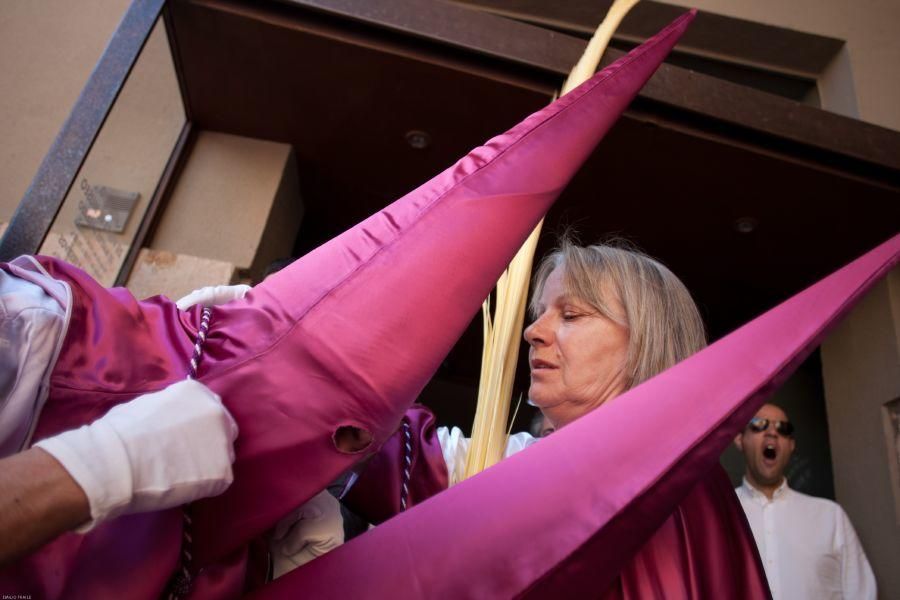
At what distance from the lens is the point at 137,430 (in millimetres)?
412

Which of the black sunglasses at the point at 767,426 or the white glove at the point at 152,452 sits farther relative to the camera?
the black sunglasses at the point at 767,426

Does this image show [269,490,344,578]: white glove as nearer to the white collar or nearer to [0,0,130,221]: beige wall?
[0,0,130,221]: beige wall

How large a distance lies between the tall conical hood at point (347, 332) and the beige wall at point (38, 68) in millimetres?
1637

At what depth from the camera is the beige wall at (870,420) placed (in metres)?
1.81

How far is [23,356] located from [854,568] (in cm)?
204

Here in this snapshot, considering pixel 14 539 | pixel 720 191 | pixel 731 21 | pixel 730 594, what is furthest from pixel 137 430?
pixel 731 21

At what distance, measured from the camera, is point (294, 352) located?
50cm

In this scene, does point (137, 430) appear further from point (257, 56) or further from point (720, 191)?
point (720, 191)

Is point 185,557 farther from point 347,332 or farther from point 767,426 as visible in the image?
point 767,426

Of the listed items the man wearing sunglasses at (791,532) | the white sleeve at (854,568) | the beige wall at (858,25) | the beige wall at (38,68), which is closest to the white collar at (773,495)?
the man wearing sunglasses at (791,532)

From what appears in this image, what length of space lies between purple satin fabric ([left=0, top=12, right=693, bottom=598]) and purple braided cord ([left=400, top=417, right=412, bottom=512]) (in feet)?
0.77

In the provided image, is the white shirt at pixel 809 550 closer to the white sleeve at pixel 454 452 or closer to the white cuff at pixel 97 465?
the white sleeve at pixel 454 452

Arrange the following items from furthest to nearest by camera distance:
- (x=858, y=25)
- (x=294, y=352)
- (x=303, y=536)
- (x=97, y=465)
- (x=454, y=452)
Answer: (x=858, y=25)
(x=454, y=452)
(x=303, y=536)
(x=294, y=352)
(x=97, y=465)

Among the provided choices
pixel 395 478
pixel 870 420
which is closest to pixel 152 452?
pixel 395 478
